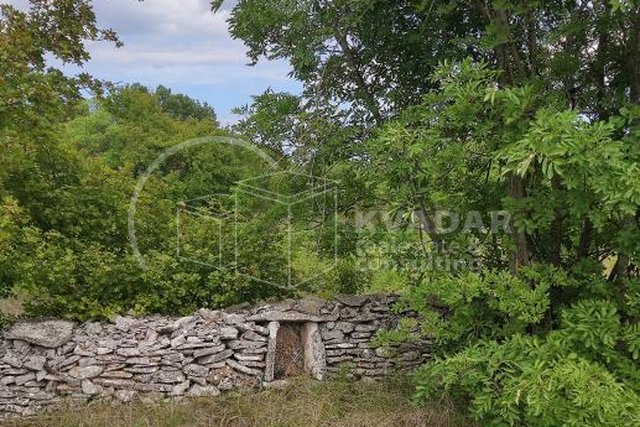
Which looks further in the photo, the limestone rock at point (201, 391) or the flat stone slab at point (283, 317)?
the flat stone slab at point (283, 317)

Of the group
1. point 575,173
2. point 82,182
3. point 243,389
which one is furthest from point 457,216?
point 82,182

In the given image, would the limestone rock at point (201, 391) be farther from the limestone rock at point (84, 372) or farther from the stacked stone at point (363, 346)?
the stacked stone at point (363, 346)

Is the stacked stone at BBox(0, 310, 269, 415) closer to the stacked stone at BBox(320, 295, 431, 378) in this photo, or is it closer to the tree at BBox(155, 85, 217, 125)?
the stacked stone at BBox(320, 295, 431, 378)

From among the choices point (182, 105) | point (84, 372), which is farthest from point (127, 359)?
point (182, 105)

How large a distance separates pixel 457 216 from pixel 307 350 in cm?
210

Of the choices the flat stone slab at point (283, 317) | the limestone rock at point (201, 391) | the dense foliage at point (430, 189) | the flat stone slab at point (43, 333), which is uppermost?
the dense foliage at point (430, 189)

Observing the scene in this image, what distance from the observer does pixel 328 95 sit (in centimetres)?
566

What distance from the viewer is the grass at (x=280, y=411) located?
5.05 metres

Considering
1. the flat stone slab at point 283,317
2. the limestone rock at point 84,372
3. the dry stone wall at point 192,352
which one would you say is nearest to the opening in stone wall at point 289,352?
the dry stone wall at point 192,352

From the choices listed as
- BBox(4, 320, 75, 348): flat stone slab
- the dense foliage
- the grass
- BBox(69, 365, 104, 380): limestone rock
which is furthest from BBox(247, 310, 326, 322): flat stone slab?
BBox(4, 320, 75, 348): flat stone slab

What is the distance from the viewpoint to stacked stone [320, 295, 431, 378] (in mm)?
5973

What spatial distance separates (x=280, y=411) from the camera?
5230 mm

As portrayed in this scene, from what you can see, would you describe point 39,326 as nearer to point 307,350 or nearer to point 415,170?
point 307,350

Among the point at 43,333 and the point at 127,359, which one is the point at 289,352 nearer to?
the point at 127,359
